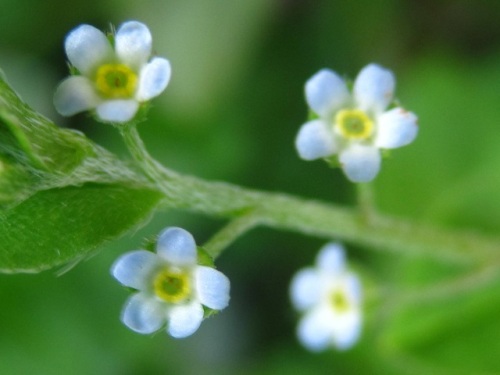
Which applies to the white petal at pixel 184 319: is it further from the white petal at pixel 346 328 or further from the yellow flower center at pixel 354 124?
the white petal at pixel 346 328

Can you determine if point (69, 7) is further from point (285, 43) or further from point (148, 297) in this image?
point (148, 297)

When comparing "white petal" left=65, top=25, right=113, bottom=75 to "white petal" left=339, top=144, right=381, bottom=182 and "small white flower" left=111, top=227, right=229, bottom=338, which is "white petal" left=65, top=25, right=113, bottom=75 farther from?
"white petal" left=339, top=144, right=381, bottom=182

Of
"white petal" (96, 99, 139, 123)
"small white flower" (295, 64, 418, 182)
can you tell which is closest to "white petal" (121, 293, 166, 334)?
"white petal" (96, 99, 139, 123)

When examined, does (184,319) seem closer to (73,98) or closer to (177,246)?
(177,246)

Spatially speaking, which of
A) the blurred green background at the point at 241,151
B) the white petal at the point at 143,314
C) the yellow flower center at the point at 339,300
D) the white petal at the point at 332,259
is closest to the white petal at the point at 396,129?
the white petal at the point at 143,314

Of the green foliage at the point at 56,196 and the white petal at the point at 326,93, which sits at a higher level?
the white petal at the point at 326,93

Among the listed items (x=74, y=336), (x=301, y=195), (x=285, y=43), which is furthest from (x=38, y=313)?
(x=285, y=43)
